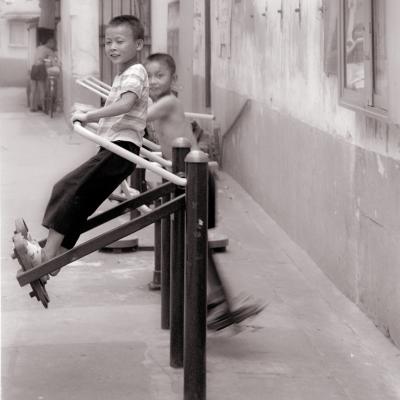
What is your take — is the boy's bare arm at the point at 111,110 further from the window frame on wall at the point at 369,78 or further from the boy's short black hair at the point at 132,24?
the window frame on wall at the point at 369,78

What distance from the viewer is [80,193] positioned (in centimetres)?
561

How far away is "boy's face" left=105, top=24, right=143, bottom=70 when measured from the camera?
6035mm

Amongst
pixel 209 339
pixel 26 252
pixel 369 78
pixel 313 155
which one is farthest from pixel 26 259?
pixel 313 155

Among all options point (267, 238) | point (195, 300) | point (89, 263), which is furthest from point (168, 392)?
point (267, 238)

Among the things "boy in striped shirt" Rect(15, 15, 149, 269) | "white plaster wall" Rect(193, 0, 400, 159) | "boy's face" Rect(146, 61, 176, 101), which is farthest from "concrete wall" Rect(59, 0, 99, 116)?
"boy in striped shirt" Rect(15, 15, 149, 269)

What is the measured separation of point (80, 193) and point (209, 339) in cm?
126

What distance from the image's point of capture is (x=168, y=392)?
534cm

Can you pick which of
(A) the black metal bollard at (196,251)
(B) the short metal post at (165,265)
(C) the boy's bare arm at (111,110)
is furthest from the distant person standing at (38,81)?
(A) the black metal bollard at (196,251)

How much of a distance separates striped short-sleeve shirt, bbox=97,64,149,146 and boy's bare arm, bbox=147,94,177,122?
1457 mm

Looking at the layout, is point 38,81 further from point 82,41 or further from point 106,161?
point 106,161

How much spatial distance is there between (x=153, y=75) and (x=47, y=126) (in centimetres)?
1490

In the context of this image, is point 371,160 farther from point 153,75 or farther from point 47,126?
point 47,126

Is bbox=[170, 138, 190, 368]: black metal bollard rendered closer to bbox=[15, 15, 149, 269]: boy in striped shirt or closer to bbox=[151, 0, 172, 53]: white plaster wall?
bbox=[15, 15, 149, 269]: boy in striped shirt

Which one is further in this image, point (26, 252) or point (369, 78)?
point (369, 78)
